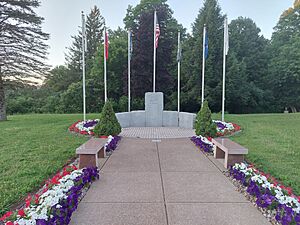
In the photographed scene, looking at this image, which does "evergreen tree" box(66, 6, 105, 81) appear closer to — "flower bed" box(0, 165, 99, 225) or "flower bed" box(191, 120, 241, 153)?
"flower bed" box(191, 120, 241, 153)

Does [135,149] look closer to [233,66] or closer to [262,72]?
[233,66]

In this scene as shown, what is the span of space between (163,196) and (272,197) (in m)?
1.50

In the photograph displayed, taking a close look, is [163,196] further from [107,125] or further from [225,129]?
[225,129]

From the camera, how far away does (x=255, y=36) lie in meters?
25.7

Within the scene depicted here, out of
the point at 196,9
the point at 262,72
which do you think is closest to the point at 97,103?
the point at 196,9

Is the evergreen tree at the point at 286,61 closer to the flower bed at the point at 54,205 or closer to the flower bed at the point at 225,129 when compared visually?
the flower bed at the point at 225,129

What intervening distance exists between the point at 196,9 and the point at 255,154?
846 inches

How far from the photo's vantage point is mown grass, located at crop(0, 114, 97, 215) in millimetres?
3748

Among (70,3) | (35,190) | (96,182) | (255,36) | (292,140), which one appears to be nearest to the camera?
(35,190)

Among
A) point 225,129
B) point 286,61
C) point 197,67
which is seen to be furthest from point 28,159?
point 286,61

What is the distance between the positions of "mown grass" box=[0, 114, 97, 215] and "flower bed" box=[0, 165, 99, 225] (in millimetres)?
541

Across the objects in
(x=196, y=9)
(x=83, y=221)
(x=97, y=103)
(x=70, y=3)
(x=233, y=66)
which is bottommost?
(x=83, y=221)

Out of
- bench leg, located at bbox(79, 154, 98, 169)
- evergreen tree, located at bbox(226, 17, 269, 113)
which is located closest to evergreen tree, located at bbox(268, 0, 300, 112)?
evergreen tree, located at bbox(226, 17, 269, 113)

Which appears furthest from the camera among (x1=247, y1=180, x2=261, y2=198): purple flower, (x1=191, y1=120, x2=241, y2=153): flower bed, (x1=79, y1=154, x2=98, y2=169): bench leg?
(x1=191, y1=120, x2=241, y2=153): flower bed
